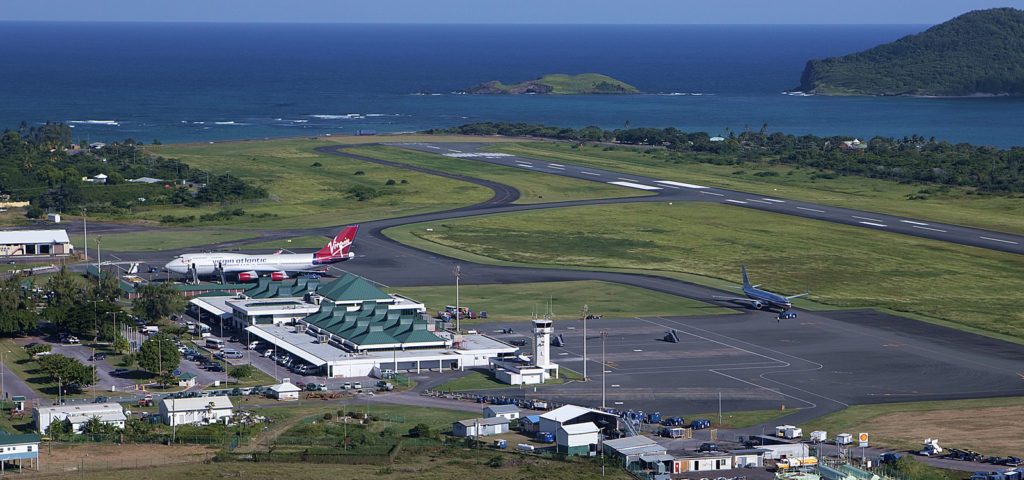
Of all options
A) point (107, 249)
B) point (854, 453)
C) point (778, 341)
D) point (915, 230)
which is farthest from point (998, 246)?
point (107, 249)

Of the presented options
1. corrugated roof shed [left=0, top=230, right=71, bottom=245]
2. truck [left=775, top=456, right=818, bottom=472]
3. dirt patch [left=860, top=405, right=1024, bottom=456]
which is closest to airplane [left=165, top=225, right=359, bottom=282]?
corrugated roof shed [left=0, top=230, right=71, bottom=245]

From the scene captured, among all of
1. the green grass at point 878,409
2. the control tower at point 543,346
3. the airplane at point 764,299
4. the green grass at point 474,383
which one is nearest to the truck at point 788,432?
the green grass at point 878,409

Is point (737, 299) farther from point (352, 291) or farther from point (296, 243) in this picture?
point (296, 243)

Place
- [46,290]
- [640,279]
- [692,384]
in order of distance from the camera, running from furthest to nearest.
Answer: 1. [640,279]
2. [46,290]
3. [692,384]

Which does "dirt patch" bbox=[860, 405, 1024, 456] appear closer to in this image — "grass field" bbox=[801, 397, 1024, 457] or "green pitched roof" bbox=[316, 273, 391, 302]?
"grass field" bbox=[801, 397, 1024, 457]

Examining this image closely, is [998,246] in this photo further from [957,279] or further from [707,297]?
[707,297]

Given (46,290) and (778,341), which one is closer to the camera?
(778,341)

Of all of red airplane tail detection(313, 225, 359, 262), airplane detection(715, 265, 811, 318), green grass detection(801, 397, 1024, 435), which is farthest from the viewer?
red airplane tail detection(313, 225, 359, 262)

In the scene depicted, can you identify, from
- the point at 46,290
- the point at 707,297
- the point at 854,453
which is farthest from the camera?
the point at 707,297
